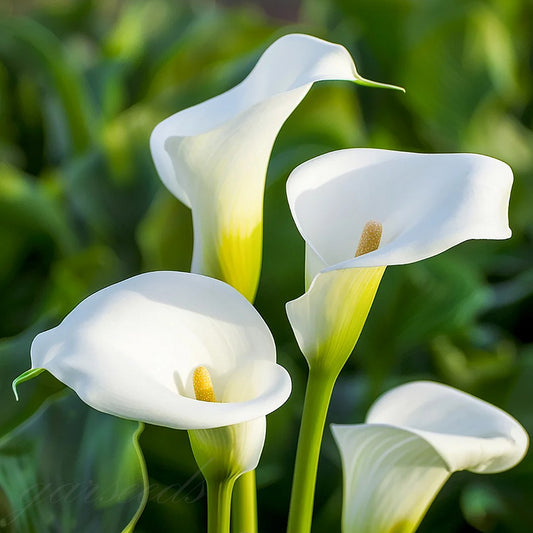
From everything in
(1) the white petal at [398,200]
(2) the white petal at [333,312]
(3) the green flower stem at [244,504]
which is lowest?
(3) the green flower stem at [244,504]

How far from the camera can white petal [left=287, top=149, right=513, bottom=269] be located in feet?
0.74

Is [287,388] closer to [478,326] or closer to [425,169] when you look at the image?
[425,169]

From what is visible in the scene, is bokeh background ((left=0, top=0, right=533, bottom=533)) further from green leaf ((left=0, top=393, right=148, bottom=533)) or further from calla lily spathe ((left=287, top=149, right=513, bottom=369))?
calla lily spathe ((left=287, top=149, right=513, bottom=369))

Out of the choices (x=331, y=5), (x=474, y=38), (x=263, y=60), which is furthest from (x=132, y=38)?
(x=263, y=60)

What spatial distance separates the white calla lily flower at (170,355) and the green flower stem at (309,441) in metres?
0.02

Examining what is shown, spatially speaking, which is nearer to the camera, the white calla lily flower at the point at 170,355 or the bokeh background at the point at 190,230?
the white calla lily flower at the point at 170,355

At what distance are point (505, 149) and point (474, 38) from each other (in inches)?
4.5

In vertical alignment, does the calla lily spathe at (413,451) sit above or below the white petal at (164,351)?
below

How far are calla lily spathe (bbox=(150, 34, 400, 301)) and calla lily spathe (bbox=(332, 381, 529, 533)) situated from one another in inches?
2.7

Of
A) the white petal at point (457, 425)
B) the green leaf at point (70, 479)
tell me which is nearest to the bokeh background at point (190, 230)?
the green leaf at point (70, 479)

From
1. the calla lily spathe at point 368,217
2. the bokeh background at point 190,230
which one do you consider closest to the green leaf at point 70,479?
the bokeh background at point 190,230

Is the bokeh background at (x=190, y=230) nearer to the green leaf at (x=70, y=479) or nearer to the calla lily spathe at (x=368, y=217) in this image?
the green leaf at (x=70, y=479)

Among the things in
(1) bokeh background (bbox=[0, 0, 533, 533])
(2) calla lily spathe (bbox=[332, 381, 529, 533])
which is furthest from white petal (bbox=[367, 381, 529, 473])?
(1) bokeh background (bbox=[0, 0, 533, 533])

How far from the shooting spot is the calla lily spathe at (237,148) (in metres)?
0.25
